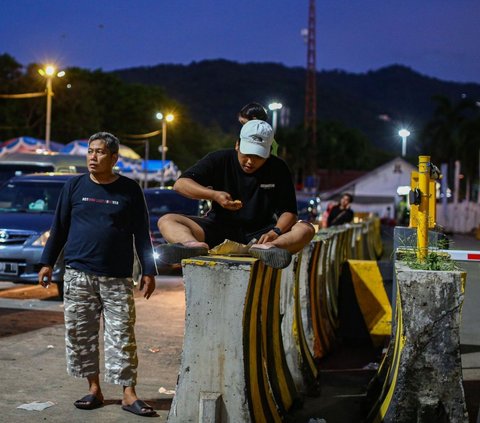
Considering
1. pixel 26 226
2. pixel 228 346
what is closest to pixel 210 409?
pixel 228 346

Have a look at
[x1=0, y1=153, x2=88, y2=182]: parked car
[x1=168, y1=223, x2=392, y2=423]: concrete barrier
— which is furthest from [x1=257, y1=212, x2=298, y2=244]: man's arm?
[x1=0, y1=153, x2=88, y2=182]: parked car

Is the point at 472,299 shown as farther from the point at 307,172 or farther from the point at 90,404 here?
the point at 307,172

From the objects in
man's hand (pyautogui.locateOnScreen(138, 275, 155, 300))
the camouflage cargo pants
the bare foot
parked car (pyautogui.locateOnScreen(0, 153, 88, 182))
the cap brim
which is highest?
parked car (pyautogui.locateOnScreen(0, 153, 88, 182))

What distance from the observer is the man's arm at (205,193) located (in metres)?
5.72

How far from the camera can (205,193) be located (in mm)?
5762

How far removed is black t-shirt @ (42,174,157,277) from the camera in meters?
6.18

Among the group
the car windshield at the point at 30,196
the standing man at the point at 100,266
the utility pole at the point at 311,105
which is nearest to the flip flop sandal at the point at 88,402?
the standing man at the point at 100,266

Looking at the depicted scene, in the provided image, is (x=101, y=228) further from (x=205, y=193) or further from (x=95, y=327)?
(x=205, y=193)

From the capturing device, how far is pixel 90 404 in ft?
20.3

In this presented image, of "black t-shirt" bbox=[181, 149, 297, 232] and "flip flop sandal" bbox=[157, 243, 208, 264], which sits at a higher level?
"black t-shirt" bbox=[181, 149, 297, 232]

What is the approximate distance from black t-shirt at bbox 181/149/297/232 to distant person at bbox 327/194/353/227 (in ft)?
40.9

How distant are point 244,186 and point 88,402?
1880mm

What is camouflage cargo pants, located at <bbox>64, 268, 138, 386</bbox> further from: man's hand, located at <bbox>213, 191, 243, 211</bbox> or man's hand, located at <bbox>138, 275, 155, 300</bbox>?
man's hand, located at <bbox>213, 191, 243, 211</bbox>

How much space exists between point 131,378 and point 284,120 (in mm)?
124951
